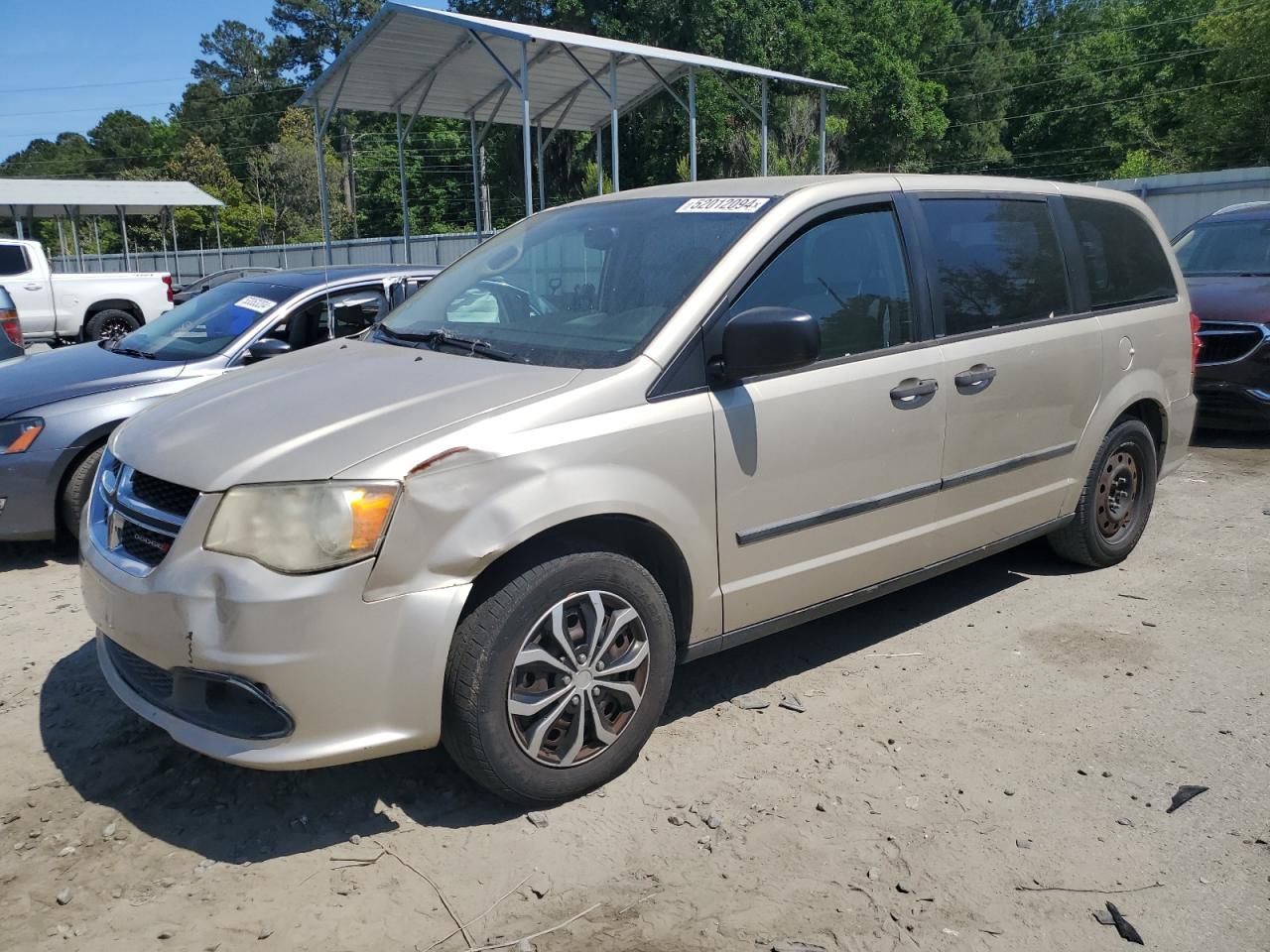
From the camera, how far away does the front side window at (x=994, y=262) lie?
4.14 metres

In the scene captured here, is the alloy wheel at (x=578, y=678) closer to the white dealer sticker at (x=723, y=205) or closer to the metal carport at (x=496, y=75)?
the white dealer sticker at (x=723, y=205)

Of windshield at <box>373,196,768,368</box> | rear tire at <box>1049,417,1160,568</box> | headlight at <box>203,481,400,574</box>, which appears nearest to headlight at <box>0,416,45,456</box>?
windshield at <box>373,196,768,368</box>

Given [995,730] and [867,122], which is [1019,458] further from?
[867,122]

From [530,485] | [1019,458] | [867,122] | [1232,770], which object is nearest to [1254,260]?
[1019,458]

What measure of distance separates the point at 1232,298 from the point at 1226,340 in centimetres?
43

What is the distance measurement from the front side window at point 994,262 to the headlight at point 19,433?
14.6 ft

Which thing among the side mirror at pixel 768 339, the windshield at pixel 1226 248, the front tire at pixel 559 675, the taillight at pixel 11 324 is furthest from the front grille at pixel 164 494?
the windshield at pixel 1226 248

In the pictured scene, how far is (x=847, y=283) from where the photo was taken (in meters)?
3.84

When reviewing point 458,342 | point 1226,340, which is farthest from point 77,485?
point 1226,340

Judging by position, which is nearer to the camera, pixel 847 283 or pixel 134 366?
pixel 847 283

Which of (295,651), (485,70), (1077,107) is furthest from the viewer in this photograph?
(1077,107)

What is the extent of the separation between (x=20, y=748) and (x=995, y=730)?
336cm

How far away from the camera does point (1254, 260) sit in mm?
8953

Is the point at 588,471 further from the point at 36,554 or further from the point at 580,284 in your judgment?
the point at 36,554
